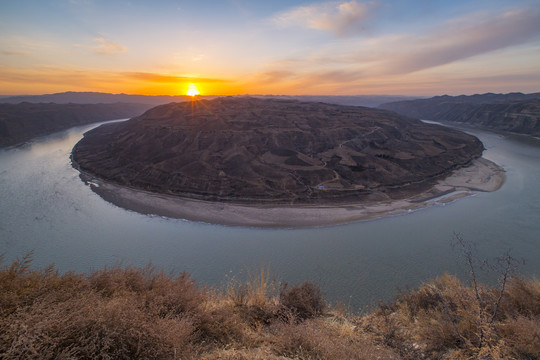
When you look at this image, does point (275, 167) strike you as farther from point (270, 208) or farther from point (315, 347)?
point (315, 347)

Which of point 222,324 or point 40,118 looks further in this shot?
point 40,118

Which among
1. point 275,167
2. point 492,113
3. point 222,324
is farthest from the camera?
point 492,113

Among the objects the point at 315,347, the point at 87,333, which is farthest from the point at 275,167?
the point at 87,333

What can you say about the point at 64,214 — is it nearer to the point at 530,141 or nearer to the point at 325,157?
the point at 325,157

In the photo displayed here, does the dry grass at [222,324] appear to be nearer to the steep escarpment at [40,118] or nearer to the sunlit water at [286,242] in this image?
the sunlit water at [286,242]

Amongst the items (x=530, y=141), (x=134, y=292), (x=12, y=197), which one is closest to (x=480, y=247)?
(x=134, y=292)

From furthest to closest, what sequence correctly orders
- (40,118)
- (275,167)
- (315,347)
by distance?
(40,118)
(275,167)
(315,347)

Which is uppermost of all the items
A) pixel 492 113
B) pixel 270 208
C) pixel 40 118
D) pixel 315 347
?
pixel 492 113
